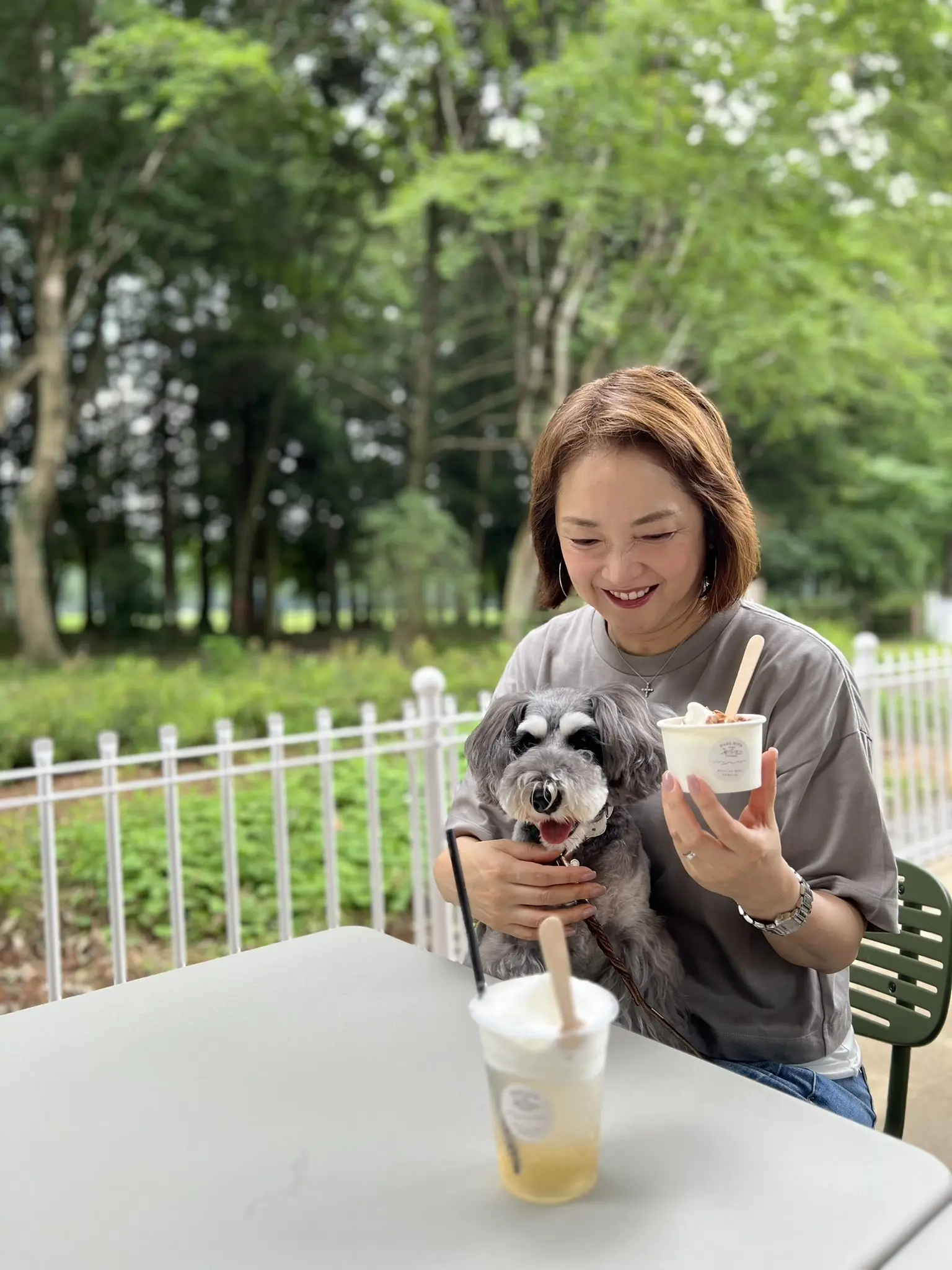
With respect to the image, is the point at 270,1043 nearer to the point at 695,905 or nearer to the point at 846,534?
the point at 695,905

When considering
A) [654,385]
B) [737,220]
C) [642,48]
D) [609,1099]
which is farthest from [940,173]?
[609,1099]

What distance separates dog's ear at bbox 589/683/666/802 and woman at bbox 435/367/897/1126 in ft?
0.24

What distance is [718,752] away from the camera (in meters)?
1.11

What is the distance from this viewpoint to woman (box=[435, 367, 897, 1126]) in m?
1.37

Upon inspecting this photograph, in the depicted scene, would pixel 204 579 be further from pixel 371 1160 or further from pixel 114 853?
pixel 371 1160

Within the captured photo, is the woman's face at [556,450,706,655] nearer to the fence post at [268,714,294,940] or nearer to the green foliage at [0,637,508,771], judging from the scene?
the fence post at [268,714,294,940]

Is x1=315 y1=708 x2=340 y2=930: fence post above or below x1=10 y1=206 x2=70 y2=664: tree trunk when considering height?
below

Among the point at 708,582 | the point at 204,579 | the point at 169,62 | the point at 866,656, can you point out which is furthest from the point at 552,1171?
the point at 204,579

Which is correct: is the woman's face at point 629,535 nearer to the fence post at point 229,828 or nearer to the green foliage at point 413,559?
the fence post at point 229,828

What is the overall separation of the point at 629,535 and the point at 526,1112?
82cm

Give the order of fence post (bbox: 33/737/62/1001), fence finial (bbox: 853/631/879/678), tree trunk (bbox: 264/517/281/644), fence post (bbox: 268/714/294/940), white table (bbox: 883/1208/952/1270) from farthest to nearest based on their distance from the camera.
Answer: tree trunk (bbox: 264/517/281/644) < fence finial (bbox: 853/631/879/678) < fence post (bbox: 268/714/294/940) < fence post (bbox: 33/737/62/1001) < white table (bbox: 883/1208/952/1270)

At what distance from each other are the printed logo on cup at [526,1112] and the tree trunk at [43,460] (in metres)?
12.3

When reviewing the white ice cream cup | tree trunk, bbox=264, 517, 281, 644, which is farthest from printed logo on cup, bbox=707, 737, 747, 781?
tree trunk, bbox=264, 517, 281, 644

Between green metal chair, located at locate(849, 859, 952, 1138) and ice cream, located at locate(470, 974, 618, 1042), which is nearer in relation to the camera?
ice cream, located at locate(470, 974, 618, 1042)
